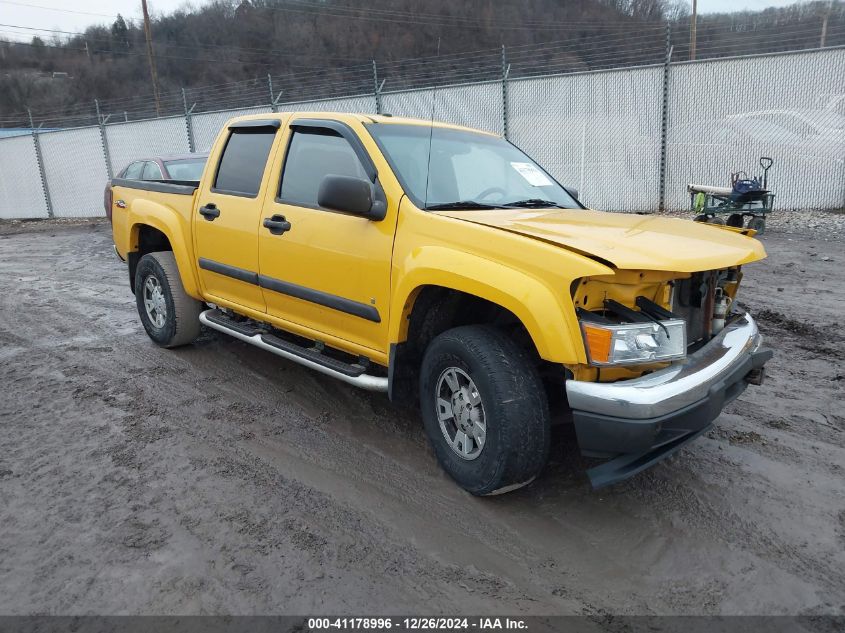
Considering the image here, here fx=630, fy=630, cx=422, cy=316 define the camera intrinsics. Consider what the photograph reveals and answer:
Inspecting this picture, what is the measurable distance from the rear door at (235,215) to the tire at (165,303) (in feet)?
1.58

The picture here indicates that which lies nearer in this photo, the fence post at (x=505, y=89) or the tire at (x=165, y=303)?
the tire at (x=165, y=303)

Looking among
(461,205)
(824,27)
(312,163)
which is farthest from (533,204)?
(824,27)

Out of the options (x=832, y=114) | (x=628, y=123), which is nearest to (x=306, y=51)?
(x=628, y=123)

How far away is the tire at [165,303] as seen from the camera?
17.8ft

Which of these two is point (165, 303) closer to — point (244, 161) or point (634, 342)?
point (244, 161)

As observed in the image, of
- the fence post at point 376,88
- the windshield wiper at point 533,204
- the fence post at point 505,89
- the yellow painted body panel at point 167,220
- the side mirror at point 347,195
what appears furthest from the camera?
the fence post at point 376,88

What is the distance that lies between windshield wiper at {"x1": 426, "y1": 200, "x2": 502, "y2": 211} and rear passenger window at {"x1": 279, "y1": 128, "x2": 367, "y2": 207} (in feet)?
1.76

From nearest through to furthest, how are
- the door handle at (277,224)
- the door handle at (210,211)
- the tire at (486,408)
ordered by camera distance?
1. the tire at (486,408)
2. the door handle at (277,224)
3. the door handle at (210,211)

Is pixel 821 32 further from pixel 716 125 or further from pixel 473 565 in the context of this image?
pixel 473 565

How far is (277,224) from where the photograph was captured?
4129 mm

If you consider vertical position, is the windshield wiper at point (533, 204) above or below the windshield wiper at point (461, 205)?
below

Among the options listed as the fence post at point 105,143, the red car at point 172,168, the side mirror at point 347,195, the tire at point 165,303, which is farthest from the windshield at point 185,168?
the fence post at point 105,143

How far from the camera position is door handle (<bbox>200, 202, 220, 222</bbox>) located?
4.71m

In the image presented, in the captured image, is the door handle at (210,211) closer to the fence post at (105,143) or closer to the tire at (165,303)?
the tire at (165,303)
